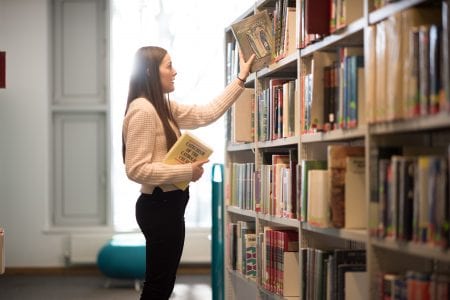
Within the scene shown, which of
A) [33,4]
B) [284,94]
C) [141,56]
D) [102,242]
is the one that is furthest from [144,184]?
[33,4]

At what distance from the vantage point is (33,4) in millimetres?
7254

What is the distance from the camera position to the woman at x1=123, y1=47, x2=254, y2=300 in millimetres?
3256

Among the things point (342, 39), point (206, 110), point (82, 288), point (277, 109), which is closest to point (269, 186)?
point (277, 109)

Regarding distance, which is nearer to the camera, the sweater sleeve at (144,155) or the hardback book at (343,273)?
the hardback book at (343,273)

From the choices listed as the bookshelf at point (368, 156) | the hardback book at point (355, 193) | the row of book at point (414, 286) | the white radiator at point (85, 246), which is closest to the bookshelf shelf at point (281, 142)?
the bookshelf at point (368, 156)

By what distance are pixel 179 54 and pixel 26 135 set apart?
5.54 feet

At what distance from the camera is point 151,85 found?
3.40 meters

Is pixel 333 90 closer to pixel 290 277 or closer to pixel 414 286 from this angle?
pixel 414 286

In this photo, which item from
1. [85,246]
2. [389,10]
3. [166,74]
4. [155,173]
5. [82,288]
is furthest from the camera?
[85,246]

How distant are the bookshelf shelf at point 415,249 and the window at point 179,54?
4812 millimetres

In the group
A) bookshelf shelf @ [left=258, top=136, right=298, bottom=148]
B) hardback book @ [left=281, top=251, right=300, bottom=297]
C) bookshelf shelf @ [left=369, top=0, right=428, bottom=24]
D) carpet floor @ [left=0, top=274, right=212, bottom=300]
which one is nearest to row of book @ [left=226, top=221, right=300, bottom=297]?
hardback book @ [left=281, top=251, right=300, bottom=297]

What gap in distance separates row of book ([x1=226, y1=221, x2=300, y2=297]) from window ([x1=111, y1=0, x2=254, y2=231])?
8.18ft

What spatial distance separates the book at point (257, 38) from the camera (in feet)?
12.5

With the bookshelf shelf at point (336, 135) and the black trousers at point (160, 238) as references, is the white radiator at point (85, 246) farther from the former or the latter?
the bookshelf shelf at point (336, 135)
